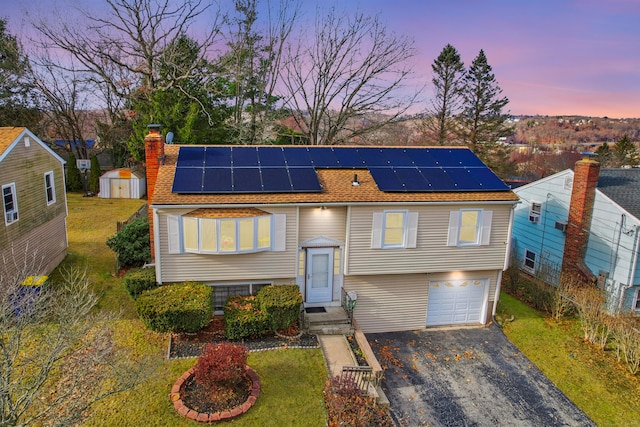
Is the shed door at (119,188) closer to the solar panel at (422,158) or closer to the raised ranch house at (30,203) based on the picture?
the raised ranch house at (30,203)

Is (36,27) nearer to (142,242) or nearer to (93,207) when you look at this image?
(93,207)

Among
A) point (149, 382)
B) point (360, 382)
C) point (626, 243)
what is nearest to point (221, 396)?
point (149, 382)

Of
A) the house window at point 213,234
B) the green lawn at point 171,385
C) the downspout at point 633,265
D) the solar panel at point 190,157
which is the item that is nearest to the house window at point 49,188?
the green lawn at point 171,385

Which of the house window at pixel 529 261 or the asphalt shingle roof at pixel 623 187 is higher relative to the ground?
the asphalt shingle roof at pixel 623 187

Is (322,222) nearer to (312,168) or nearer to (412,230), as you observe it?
(312,168)

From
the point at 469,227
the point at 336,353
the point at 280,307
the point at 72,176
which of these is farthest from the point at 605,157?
the point at 72,176

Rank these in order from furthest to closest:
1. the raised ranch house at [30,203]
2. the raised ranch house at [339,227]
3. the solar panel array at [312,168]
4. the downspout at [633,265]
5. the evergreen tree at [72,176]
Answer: the evergreen tree at [72,176]
the downspout at [633,265]
the raised ranch house at [30,203]
the solar panel array at [312,168]
the raised ranch house at [339,227]
